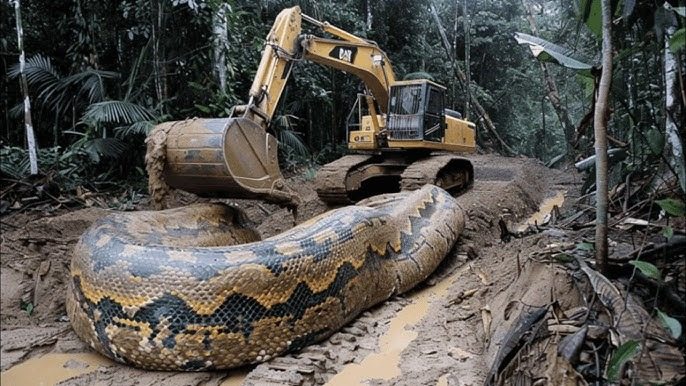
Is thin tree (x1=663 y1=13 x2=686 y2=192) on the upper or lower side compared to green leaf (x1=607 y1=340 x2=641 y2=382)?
upper

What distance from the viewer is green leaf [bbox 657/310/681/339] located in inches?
75.5

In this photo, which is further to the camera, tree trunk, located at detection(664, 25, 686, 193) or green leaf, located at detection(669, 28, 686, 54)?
tree trunk, located at detection(664, 25, 686, 193)

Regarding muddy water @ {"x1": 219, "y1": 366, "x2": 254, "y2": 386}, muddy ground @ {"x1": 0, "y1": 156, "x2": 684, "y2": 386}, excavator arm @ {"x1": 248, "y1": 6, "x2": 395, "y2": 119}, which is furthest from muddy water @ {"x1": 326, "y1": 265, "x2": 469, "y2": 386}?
excavator arm @ {"x1": 248, "y1": 6, "x2": 395, "y2": 119}

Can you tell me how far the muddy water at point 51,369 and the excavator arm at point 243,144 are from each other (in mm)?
2373

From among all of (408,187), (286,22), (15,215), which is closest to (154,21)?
(286,22)

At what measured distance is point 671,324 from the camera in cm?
196

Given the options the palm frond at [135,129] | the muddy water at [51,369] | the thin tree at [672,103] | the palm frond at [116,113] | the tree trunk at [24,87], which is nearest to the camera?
the muddy water at [51,369]

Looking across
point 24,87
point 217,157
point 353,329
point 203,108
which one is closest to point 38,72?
point 24,87

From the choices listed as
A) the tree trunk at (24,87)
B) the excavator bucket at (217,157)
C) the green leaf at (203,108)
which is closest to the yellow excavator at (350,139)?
the excavator bucket at (217,157)

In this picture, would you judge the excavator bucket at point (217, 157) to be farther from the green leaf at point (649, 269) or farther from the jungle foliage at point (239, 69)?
the green leaf at point (649, 269)

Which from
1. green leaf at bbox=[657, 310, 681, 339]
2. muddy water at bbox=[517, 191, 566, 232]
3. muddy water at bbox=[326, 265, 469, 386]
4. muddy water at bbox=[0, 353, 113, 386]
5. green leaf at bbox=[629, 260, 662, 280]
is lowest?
muddy water at bbox=[326, 265, 469, 386]

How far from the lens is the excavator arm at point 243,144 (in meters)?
5.11

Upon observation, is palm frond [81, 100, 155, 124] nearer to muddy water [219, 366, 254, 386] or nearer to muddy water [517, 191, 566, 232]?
muddy water [219, 366, 254, 386]

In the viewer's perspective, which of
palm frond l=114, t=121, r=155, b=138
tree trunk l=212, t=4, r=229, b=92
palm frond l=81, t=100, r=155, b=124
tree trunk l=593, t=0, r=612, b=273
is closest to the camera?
tree trunk l=593, t=0, r=612, b=273
